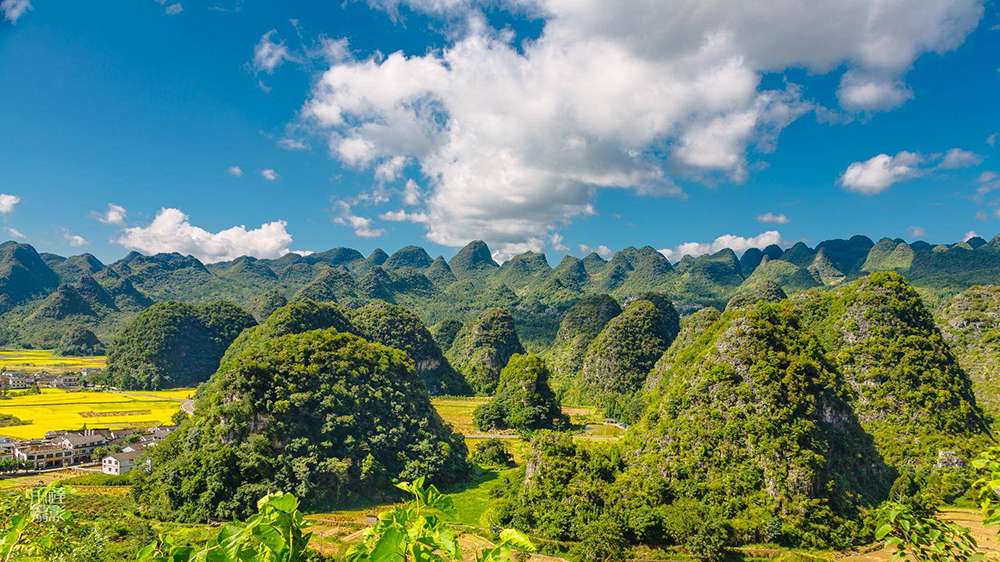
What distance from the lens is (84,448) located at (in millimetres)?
41406

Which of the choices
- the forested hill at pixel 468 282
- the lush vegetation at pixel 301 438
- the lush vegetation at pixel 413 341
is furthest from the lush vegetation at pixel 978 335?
the lush vegetation at pixel 413 341

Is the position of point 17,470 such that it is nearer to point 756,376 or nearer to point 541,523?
point 541,523

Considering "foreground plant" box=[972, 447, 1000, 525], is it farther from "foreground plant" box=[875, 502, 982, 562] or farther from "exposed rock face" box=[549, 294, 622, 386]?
"exposed rock face" box=[549, 294, 622, 386]

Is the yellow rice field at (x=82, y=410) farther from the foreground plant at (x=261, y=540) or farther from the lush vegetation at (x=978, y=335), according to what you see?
the lush vegetation at (x=978, y=335)

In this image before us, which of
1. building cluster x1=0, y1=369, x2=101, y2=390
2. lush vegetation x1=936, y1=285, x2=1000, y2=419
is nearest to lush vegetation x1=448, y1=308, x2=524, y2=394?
building cluster x1=0, y1=369, x2=101, y2=390

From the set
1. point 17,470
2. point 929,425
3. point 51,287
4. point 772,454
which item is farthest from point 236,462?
point 51,287

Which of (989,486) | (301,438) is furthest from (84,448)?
(989,486)

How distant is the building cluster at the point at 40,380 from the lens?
65750mm

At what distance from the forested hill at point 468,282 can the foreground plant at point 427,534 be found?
114317 millimetres

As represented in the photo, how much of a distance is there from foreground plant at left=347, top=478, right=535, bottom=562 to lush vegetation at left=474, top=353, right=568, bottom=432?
175 ft

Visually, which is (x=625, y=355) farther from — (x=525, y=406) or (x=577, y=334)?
(x=577, y=334)

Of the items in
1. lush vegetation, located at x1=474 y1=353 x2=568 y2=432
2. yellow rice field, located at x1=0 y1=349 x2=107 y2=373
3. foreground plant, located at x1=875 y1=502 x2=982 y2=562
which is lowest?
lush vegetation, located at x1=474 y1=353 x2=568 y2=432

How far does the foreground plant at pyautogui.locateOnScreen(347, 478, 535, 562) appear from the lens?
2.67 meters

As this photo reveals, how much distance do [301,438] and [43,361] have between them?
87755 mm
